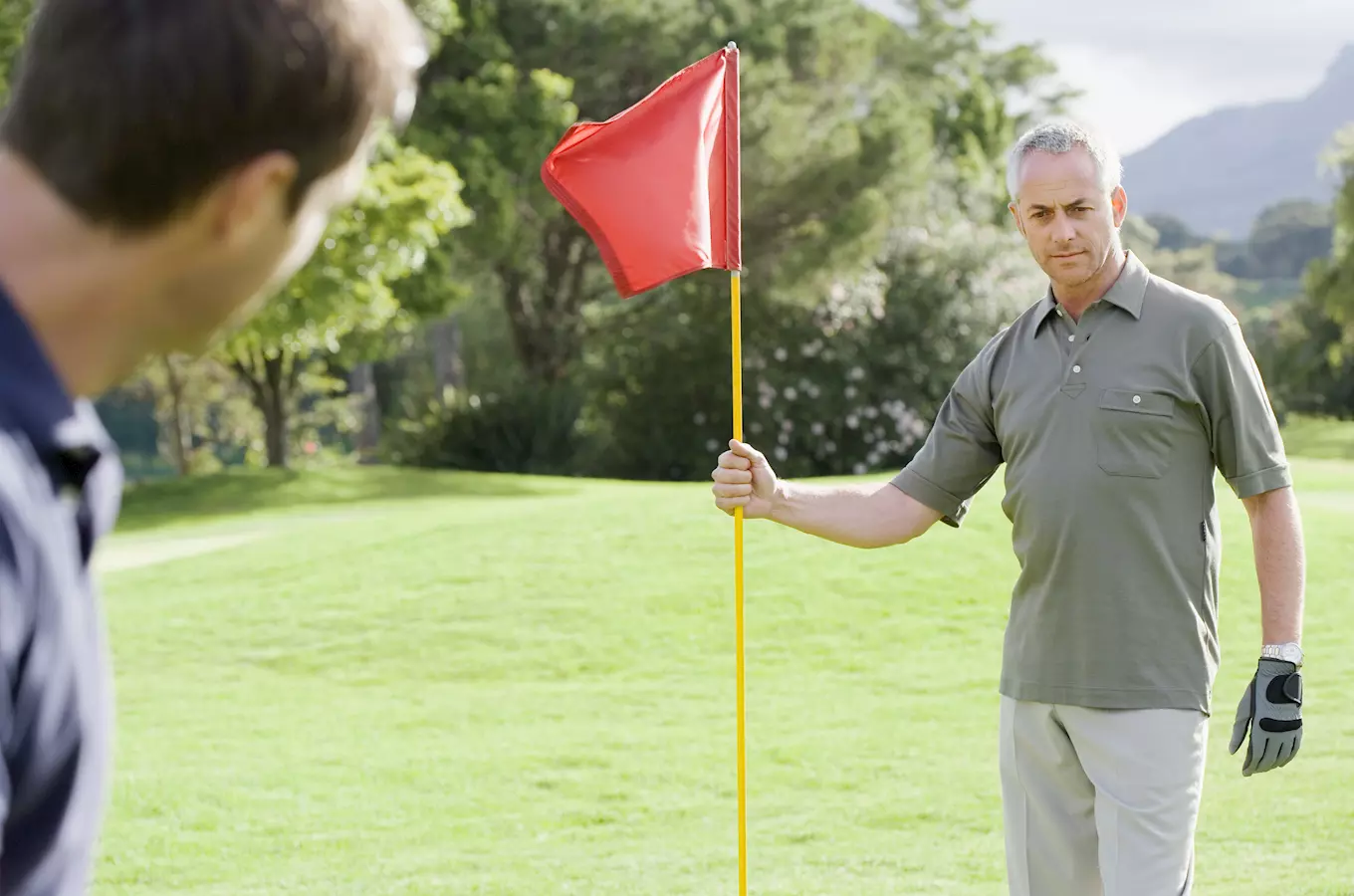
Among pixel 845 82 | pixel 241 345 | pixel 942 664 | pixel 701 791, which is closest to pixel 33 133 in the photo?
pixel 701 791

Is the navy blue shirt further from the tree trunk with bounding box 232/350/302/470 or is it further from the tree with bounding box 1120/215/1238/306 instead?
the tree with bounding box 1120/215/1238/306

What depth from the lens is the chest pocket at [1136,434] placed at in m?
3.30

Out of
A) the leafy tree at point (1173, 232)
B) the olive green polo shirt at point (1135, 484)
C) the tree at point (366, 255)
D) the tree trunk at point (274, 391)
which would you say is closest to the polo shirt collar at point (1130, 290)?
the olive green polo shirt at point (1135, 484)

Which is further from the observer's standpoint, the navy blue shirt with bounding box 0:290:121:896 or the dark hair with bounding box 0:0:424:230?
the dark hair with bounding box 0:0:424:230

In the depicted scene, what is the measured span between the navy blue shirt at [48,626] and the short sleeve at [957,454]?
2.79 metres

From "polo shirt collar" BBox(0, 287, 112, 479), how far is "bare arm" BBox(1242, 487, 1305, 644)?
275cm

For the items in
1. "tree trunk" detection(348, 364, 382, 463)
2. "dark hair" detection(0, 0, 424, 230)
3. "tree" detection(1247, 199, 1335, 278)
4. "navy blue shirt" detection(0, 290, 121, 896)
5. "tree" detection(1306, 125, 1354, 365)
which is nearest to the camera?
"navy blue shirt" detection(0, 290, 121, 896)

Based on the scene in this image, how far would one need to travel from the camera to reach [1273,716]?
341 cm

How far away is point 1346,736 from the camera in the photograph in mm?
8016

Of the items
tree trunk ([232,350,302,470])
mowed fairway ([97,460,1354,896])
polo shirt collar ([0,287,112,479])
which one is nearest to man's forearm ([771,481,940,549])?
mowed fairway ([97,460,1354,896])

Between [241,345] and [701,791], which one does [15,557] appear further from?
[241,345]

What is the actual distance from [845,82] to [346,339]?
33.0ft

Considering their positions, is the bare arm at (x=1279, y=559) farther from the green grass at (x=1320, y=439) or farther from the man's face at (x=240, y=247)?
the green grass at (x=1320, y=439)

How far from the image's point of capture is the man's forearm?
3.77 metres
